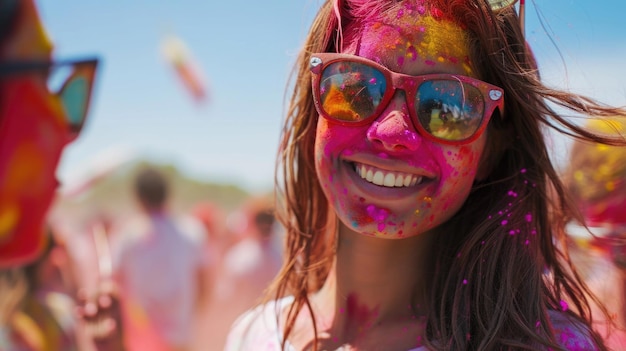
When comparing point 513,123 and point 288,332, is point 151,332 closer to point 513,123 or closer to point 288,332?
point 288,332

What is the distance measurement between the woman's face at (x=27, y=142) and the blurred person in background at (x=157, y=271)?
307cm

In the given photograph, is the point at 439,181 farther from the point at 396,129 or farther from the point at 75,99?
the point at 75,99

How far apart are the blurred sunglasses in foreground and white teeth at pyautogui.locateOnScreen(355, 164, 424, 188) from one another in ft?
2.47

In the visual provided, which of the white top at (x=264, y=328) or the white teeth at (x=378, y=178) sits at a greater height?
the white teeth at (x=378, y=178)

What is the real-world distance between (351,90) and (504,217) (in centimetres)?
48

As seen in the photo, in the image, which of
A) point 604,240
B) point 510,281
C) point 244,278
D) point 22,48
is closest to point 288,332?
point 510,281

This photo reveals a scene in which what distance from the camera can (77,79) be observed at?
1690 millimetres

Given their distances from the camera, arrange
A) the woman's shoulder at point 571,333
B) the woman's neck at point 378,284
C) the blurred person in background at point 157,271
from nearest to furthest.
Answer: the woman's shoulder at point 571,333 → the woman's neck at point 378,284 → the blurred person in background at point 157,271

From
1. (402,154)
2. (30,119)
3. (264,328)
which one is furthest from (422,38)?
(30,119)

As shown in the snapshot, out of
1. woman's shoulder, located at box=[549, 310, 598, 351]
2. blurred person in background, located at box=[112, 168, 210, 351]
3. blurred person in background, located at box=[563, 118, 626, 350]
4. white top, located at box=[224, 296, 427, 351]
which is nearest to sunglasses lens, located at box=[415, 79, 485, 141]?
woman's shoulder, located at box=[549, 310, 598, 351]

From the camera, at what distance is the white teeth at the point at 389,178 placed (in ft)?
4.94

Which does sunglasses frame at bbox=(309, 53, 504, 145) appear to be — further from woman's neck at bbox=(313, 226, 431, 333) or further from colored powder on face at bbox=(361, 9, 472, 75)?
woman's neck at bbox=(313, 226, 431, 333)

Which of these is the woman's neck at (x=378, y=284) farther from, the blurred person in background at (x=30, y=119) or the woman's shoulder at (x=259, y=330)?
the blurred person in background at (x=30, y=119)

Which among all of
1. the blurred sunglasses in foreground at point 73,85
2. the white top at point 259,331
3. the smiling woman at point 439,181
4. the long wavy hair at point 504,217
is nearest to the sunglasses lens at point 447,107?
the smiling woman at point 439,181
